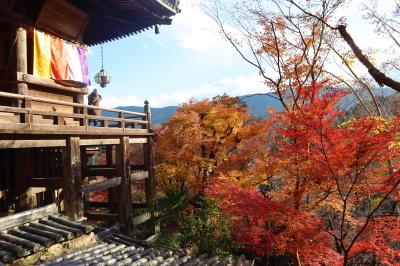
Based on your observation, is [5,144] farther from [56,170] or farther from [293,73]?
[293,73]

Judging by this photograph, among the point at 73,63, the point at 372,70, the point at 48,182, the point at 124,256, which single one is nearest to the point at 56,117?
the point at 48,182

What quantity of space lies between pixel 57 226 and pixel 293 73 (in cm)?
1194

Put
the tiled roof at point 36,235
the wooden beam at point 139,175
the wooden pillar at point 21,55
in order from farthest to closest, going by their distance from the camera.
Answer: the wooden beam at point 139,175 < the wooden pillar at point 21,55 < the tiled roof at point 36,235

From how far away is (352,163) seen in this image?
946 centimetres

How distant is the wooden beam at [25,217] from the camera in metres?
6.98

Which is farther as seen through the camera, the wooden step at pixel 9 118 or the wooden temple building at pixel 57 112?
the wooden temple building at pixel 57 112

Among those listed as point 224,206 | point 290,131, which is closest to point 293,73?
point 290,131

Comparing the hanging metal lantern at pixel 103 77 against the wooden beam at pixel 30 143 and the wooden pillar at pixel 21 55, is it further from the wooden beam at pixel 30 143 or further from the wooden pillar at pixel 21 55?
the wooden beam at pixel 30 143

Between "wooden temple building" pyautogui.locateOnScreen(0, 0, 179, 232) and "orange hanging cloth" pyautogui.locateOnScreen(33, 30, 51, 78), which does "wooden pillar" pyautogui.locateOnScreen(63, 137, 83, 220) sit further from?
"orange hanging cloth" pyautogui.locateOnScreen(33, 30, 51, 78)

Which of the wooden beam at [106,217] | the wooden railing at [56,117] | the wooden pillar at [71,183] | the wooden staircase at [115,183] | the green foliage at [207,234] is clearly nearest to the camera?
Answer: the wooden railing at [56,117]

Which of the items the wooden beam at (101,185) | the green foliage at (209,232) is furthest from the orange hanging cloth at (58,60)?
the green foliage at (209,232)

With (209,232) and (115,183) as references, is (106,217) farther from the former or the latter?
(209,232)

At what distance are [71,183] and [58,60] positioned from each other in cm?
447

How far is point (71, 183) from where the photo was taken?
30.3 ft
